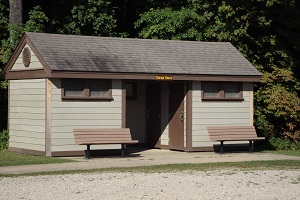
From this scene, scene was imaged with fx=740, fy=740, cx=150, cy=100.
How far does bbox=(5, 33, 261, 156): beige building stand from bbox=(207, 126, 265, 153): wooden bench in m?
0.55

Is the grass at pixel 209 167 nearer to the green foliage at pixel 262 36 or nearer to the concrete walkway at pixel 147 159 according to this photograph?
the concrete walkway at pixel 147 159

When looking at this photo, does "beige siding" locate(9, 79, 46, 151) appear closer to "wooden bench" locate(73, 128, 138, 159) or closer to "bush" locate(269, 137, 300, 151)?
"wooden bench" locate(73, 128, 138, 159)

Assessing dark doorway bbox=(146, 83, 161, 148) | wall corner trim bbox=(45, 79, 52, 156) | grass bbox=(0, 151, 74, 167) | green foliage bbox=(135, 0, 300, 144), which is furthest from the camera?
green foliage bbox=(135, 0, 300, 144)

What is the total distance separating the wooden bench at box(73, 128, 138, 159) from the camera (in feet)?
71.9

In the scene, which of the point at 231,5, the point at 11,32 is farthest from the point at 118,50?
the point at 231,5

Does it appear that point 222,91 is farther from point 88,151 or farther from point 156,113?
point 88,151

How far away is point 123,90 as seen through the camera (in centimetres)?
2342

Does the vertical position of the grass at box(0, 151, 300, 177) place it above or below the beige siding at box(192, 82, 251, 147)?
below

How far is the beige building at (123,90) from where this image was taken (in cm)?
2242

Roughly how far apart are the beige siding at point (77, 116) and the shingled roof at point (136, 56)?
0.79 metres

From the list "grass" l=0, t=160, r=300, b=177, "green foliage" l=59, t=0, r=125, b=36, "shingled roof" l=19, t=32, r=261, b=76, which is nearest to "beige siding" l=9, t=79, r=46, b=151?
"shingled roof" l=19, t=32, r=261, b=76

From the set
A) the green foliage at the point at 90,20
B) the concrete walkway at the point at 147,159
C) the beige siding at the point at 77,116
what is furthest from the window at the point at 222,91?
the green foliage at the point at 90,20

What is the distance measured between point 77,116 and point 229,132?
529 centimetres

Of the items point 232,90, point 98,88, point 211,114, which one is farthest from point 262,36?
point 98,88
